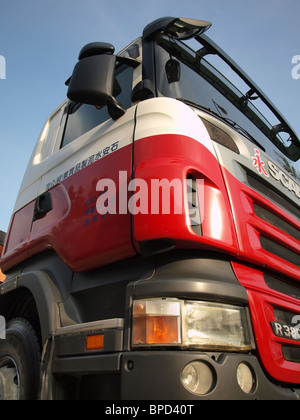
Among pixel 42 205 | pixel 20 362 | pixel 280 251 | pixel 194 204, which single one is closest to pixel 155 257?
pixel 194 204

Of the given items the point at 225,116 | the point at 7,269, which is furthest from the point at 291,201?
the point at 7,269

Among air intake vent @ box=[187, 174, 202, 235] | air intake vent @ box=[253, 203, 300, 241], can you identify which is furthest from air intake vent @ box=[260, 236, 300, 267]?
air intake vent @ box=[187, 174, 202, 235]

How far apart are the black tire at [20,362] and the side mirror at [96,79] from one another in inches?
57.3

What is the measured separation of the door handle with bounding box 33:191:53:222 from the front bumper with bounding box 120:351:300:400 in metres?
1.32

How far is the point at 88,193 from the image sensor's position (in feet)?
6.21

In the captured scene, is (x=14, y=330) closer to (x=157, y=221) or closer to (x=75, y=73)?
(x=157, y=221)

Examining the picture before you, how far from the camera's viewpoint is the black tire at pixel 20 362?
1.74 meters

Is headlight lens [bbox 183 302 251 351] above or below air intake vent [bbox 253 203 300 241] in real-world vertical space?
below

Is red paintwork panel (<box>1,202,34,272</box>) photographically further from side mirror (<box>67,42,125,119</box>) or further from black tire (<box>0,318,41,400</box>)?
side mirror (<box>67,42,125,119</box>)

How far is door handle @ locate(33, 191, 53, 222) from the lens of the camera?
2248 millimetres

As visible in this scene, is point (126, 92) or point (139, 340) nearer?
point (139, 340)

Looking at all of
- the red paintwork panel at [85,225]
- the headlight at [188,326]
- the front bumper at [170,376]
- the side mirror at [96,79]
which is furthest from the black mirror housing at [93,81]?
the front bumper at [170,376]

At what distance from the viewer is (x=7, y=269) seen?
2617 mm

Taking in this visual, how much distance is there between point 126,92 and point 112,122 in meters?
0.32
